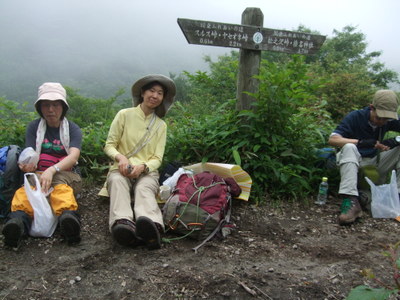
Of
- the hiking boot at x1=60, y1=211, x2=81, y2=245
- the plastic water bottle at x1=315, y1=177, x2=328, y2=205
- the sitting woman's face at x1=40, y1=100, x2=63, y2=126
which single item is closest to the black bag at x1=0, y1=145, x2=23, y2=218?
the sitting woman's face at x1=40, y1=100, x2=63, y2=126

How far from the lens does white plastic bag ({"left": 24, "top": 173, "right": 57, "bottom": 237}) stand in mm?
2596

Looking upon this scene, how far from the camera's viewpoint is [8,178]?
2842 millimetres

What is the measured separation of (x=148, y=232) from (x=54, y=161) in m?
1.28

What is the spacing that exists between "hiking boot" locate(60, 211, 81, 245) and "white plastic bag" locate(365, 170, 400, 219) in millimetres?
2942

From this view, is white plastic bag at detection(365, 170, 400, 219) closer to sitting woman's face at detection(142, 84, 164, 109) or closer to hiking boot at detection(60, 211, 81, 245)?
sitting woman's face at detection(142, 84, 164, 109)

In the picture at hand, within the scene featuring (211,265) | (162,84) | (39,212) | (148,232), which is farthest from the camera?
(162,84)

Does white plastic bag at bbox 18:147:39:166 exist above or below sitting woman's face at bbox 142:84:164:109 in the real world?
below

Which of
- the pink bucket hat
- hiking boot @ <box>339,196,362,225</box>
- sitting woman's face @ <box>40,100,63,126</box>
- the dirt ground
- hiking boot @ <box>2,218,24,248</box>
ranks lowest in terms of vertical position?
the dirt ground

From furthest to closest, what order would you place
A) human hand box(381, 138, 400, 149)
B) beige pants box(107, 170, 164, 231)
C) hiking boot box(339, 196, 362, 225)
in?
human hand box(381, 138, 400, 149) < hiking boot box(339, 196, 362, 225) < beige pants box(107, 170, 164, 231)

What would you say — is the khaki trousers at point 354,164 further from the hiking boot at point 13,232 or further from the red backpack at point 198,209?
the hiking boot at point 13,232

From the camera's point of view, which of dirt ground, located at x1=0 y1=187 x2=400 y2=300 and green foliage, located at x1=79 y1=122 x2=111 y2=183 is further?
green foliage, located at x1=79 y1=122 x2=111 y2=183

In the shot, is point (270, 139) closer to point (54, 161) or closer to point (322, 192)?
point (322, 192)

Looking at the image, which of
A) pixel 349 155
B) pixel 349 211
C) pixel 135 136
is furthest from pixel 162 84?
pixel 349 211

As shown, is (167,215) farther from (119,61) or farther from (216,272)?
(119,61)
